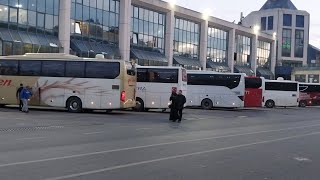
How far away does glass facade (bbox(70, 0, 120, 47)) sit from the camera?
50.1 metres

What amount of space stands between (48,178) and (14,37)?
35.4m

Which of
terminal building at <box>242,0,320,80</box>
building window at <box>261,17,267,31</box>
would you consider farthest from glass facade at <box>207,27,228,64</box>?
building window at <box>261,17,267,31</box>

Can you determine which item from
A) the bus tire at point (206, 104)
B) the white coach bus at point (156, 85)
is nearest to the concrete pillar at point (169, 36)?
the bus tire at point (206, 104)

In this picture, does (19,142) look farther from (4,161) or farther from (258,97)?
(258,97)

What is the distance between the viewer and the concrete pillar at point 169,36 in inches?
2544

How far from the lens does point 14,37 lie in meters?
41.9

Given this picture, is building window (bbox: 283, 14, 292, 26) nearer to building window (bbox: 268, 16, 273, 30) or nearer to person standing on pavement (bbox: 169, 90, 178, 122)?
building window (bbox: 268, 16, 273, 30)

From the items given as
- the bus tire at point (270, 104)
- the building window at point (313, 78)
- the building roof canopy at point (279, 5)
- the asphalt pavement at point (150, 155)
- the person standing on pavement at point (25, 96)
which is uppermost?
the building roof canopy at point (279, 5)

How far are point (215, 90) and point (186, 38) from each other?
31.2 metres

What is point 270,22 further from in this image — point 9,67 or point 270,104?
point 9,67

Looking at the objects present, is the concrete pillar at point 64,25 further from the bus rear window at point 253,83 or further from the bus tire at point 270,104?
the bus tire at point 270,104

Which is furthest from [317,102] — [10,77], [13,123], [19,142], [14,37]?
[19,142]

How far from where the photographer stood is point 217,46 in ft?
258

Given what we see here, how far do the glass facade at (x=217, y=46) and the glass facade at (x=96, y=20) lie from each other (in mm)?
23544
